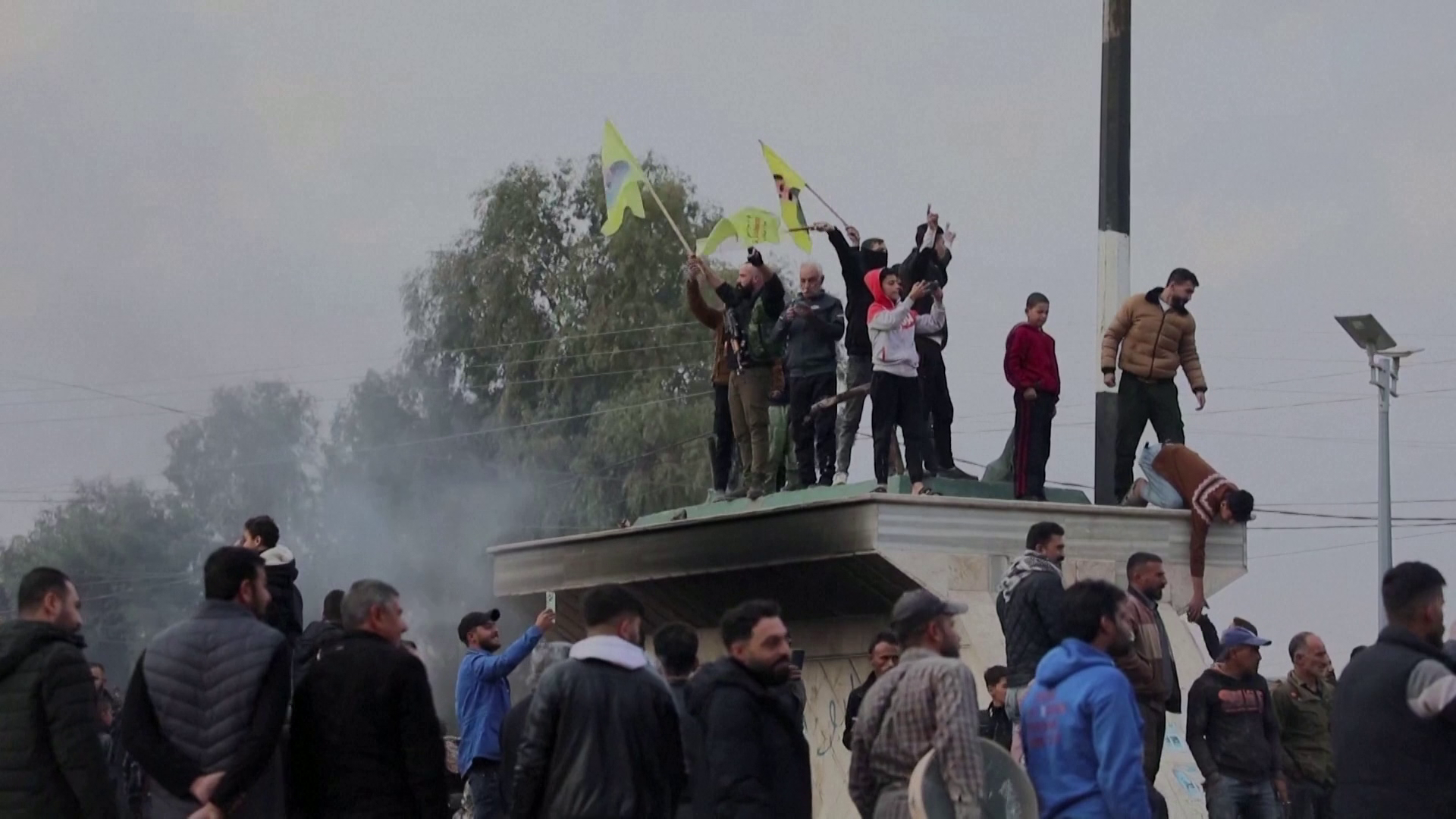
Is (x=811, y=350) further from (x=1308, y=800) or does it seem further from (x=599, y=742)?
(x=599, y=742)

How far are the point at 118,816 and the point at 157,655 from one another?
2.12 feet

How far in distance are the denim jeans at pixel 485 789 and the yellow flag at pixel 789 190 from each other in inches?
272

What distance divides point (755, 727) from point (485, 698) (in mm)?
4529

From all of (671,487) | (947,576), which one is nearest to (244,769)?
(947,576)

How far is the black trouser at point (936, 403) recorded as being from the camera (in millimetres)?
16875

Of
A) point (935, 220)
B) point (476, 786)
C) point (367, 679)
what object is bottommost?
point (476, 786)

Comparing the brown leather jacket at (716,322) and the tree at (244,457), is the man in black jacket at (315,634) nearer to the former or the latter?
the brown leather jacket at (716,322)

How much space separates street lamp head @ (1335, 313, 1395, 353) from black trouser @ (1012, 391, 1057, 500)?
770 centimetres

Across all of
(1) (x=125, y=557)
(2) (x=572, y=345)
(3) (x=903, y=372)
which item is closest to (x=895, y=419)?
(3) (x=903, y=372)

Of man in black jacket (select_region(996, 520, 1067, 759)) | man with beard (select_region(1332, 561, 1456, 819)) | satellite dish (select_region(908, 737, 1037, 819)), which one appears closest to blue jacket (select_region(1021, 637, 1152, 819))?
satellite dish (select_region(908, 737, 1037, 819))

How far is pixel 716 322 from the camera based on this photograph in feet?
59.5

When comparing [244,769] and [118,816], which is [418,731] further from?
[118,816]

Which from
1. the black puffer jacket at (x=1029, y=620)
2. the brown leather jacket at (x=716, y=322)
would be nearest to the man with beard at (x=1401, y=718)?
the black puffer jacket at (x=1029, y=620)

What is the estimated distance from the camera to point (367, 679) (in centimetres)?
863
